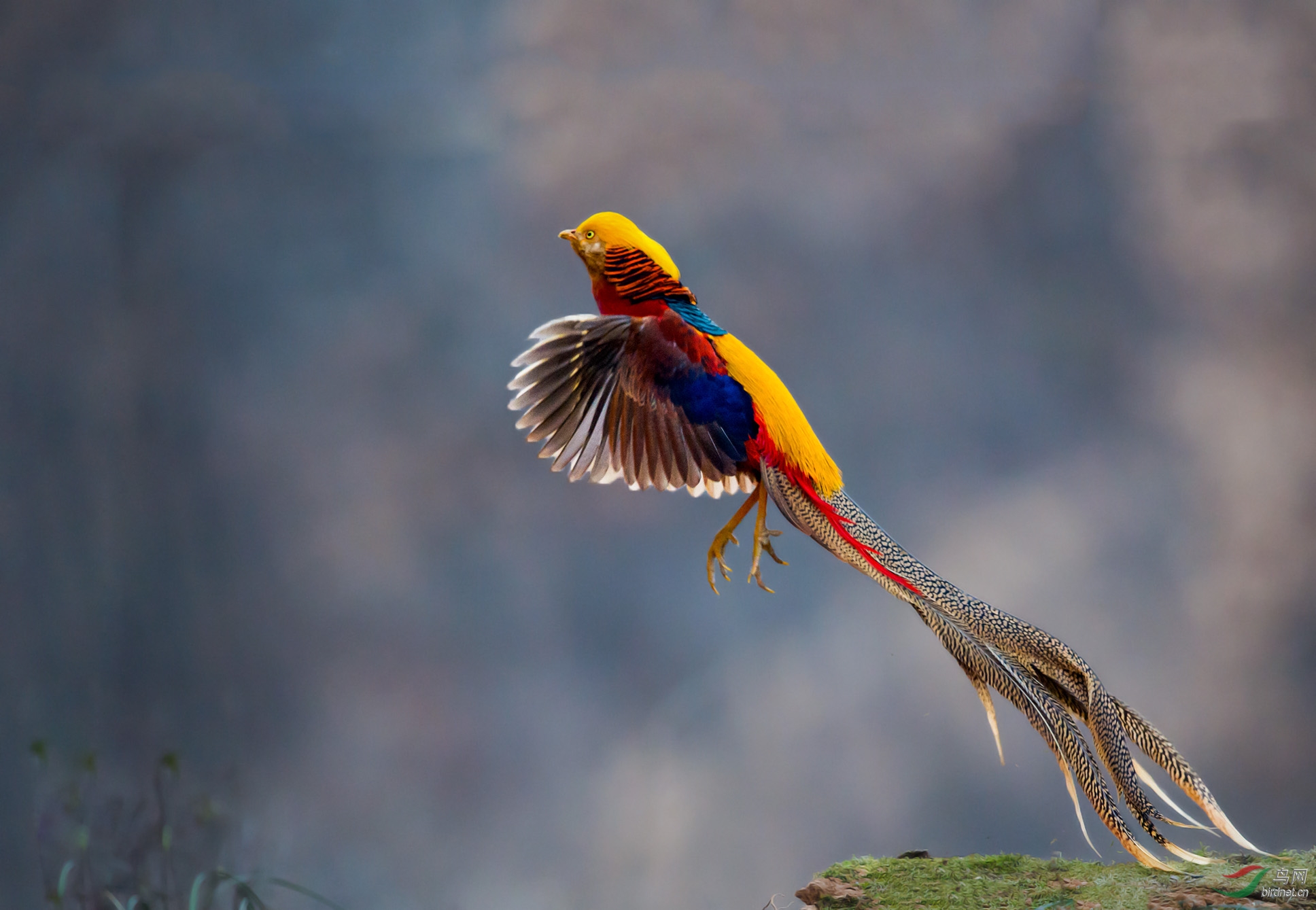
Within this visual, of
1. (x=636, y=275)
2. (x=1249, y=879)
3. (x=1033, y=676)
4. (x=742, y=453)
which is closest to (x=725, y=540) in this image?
(x=742, y=453)

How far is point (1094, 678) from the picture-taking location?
274 cm

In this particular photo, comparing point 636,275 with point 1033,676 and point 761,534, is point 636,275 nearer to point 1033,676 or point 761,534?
point 761,534

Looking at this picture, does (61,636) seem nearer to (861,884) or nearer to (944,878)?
(861,884)

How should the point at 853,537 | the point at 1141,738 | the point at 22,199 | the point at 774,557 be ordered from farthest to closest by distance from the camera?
the point at 22,199, the point at 774,557, the point at 853,537, the point at 1141,738

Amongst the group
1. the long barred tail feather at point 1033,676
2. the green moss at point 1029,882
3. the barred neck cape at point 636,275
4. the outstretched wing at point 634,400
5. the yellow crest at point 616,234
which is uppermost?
the yellow crest at point 616,234

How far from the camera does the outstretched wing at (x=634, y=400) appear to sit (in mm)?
2787

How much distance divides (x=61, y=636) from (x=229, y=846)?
924 mm

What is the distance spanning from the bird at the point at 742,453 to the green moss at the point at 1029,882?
3.6 inches

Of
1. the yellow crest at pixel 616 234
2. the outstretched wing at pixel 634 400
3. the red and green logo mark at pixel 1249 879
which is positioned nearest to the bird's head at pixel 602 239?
the yellow crest at pixel 616 234

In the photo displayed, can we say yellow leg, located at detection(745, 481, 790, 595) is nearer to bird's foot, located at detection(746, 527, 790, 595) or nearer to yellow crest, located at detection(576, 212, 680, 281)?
bird's foot, located at detection(746, 527, 790, 595)

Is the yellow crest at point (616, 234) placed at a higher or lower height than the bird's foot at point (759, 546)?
higher

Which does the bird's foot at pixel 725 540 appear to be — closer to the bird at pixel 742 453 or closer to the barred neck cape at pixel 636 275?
the bird at pixel 742 453

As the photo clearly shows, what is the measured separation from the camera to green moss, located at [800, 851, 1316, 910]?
2641mm

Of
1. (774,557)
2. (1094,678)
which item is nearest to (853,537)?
(774,557)
